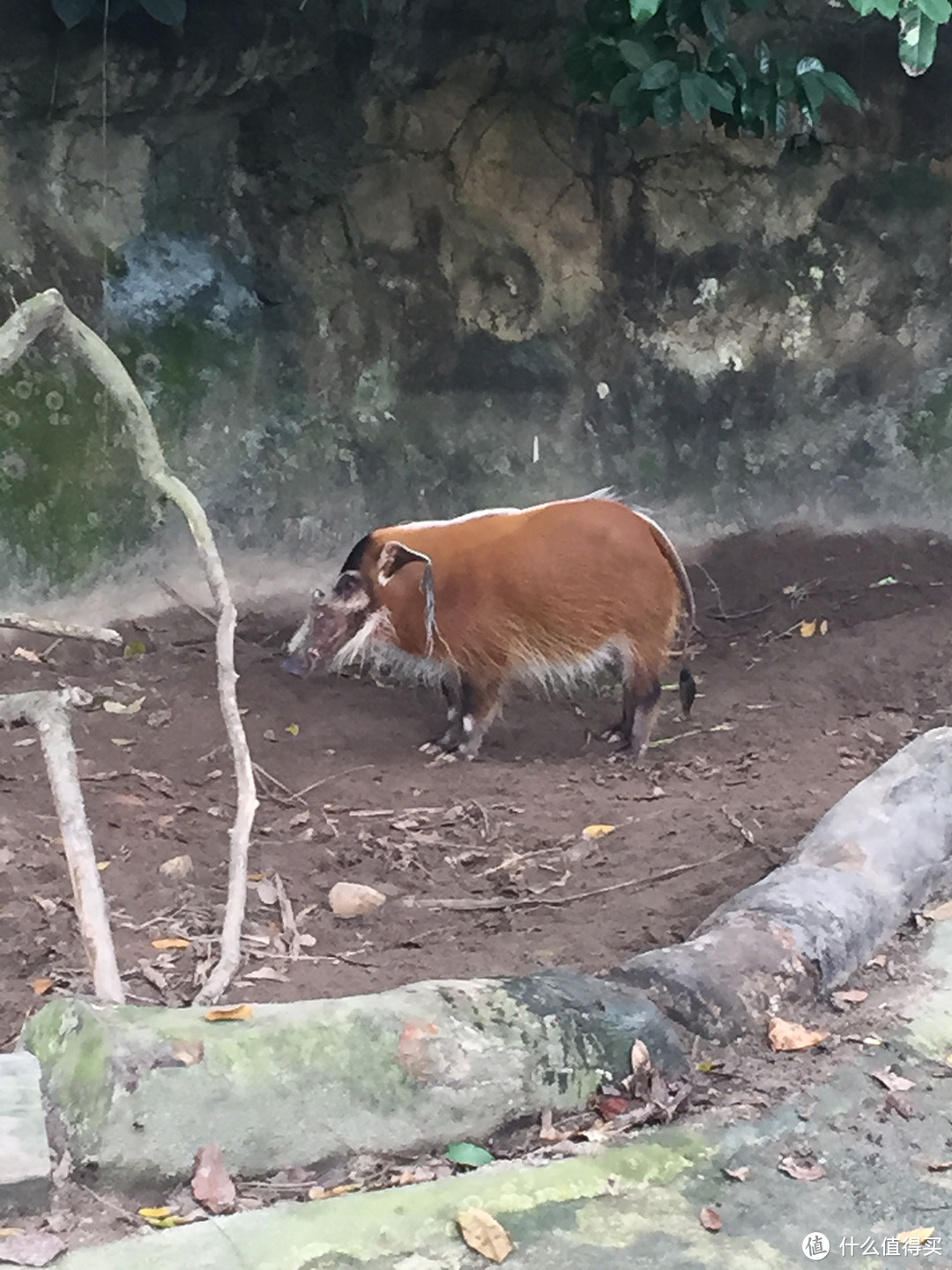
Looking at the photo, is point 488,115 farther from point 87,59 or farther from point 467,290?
point 87,59

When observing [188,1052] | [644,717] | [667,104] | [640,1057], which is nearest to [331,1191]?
[188,1052]

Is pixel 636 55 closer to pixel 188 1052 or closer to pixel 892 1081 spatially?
pixel 892 1081

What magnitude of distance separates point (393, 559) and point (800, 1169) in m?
2.71

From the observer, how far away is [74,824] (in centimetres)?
227

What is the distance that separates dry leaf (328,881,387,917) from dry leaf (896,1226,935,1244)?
139 cm

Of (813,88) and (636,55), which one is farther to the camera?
(813,88)

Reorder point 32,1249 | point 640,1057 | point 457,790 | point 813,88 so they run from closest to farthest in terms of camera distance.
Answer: point 32,1249
point 640,1057
point 457,790
point 813,88

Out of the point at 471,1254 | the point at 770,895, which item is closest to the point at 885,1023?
the point at 770,895

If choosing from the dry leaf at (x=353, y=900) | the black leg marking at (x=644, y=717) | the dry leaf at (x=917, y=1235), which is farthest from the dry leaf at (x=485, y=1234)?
the black leg marking at (x=644, y=717)

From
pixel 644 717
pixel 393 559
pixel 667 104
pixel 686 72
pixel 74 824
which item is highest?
pixel 686 72

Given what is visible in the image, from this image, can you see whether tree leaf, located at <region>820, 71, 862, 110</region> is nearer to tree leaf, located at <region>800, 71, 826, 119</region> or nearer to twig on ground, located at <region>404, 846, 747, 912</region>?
tree leaf, located at <region>800, 71, 826, 119</region>

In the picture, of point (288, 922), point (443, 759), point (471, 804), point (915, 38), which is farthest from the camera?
point (443, 759)

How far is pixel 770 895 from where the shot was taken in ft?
9.06

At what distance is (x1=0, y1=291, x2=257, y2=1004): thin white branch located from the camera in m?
2.48
